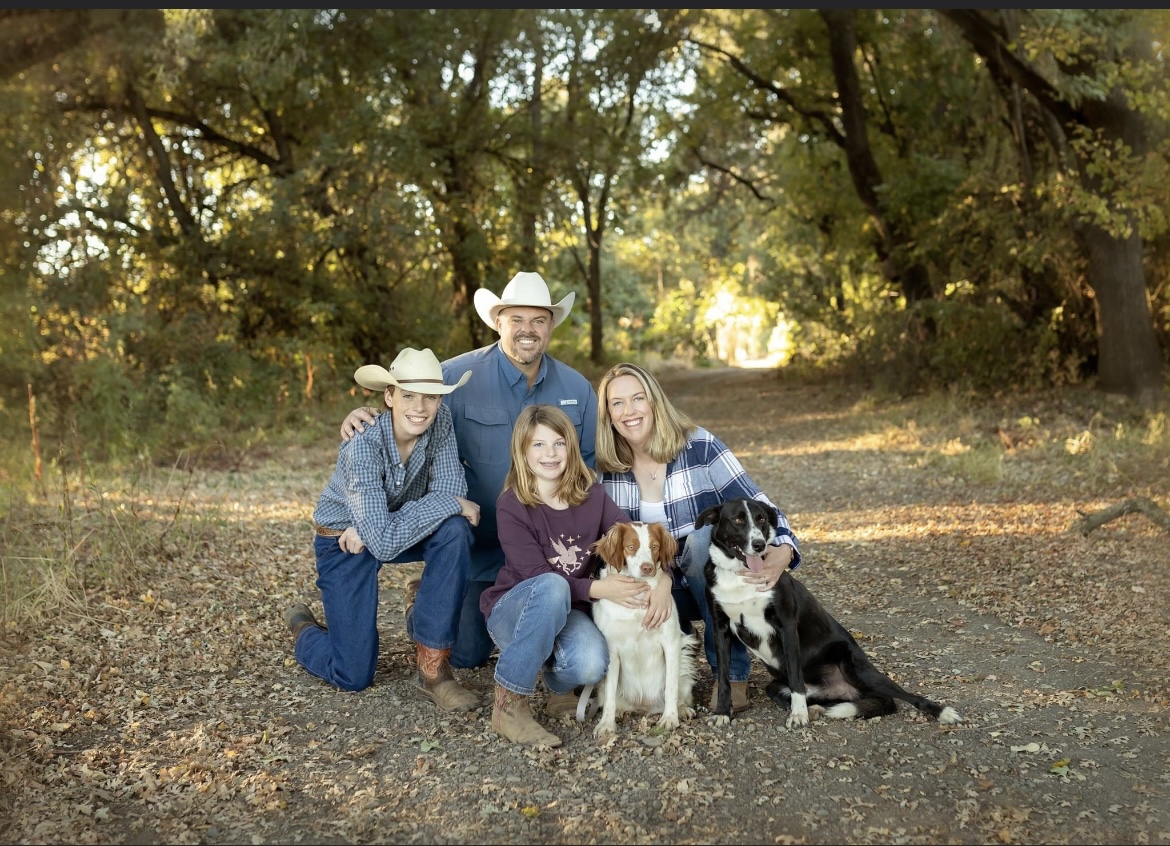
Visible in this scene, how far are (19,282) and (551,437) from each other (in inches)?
489

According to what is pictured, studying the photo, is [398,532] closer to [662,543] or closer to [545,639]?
[545,639]

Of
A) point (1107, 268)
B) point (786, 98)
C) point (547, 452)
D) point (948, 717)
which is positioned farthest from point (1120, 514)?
point (786, 98)

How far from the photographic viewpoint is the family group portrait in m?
4.30

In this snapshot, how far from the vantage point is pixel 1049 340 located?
48.2 ft

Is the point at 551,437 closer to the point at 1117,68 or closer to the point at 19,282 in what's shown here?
the point at 1117,68

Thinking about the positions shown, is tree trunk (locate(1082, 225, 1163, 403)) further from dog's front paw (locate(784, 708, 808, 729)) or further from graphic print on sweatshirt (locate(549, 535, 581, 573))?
graphic print on sweatshirt (locate(549, 535, 581, 573))

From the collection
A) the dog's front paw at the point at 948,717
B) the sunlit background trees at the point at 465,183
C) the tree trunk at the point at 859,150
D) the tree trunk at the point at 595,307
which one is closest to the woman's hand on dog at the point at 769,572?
the dog's front paw at the point at 948,717

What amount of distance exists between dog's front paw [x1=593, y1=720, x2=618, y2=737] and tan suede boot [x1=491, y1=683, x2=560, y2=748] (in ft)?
0.63

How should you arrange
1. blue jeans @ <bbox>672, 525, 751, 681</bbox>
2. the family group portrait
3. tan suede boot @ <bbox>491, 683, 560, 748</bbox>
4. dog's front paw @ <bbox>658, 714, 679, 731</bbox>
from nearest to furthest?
the family group portrait, tan suede boot @ <bbox>491, 683, 560, 748</bbox>, dog's front paw @ <bbox>658, 714, 679, 731</bbox>, blue jeans @ <bbox>672, 525, 751, 681</bbox>

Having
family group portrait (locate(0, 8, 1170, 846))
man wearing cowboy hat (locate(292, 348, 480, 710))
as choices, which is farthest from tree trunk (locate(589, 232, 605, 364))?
man wearing cowboy hat (locate(292, 348, 480, 710))

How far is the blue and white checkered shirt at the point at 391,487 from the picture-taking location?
5.07 meters

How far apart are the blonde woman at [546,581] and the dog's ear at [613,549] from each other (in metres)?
0.07

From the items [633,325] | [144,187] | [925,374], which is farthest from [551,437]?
[633,325]

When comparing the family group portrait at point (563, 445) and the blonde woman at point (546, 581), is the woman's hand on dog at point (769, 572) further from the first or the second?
the blonde woman at point (546, 581)
